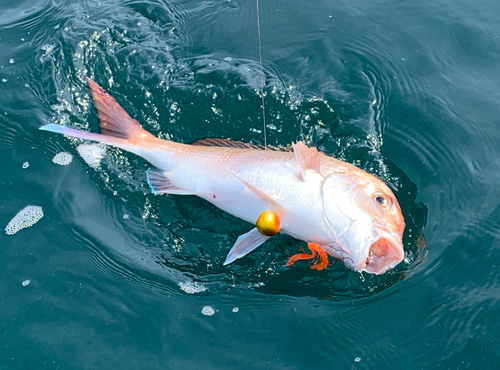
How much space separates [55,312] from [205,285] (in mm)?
1092

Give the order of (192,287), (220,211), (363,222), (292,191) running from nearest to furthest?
(363,222), (292,191), (192,287), (220,211)

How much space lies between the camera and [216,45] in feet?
19.1

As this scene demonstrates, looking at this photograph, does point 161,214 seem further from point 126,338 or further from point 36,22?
point 36,22

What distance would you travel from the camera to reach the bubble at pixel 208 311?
12.7 ft

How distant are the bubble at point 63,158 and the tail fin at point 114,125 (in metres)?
0.35

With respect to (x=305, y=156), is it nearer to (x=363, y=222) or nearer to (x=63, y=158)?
(x=363, y=222)

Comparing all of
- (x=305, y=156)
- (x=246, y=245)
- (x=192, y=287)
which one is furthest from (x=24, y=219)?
(x=305, y=156)

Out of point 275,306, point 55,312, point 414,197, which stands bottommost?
point 55,312

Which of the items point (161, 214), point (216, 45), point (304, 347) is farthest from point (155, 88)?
point (304, 347)

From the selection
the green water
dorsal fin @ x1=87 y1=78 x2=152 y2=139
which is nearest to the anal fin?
the green water

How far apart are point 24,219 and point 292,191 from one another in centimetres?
222

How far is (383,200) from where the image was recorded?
3.65 m

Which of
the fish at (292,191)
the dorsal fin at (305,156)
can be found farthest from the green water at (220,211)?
the dorsal fin at (305,156)

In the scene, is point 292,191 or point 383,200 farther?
point 292,191
